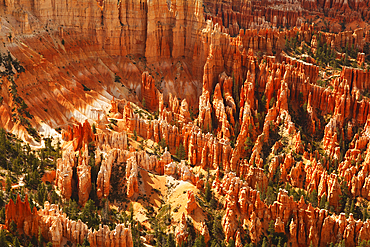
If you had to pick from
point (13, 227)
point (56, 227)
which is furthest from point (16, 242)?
point (56, 227)

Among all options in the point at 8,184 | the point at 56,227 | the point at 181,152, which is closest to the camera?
the point at 56,227

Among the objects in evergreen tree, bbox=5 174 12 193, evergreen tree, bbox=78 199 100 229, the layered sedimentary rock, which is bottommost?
evergreen tree, bbox=78 199 100 229

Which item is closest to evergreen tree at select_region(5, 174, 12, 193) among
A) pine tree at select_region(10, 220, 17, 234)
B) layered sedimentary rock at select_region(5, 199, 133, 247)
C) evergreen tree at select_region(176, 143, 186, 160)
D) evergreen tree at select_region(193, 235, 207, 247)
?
layered sedimentary rock at select_region(5, 199, 133, 247)

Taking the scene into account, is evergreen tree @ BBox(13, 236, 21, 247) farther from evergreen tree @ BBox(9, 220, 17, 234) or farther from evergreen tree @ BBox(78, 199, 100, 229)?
evergreen tree @ BBox(78, 199, 100, 229)

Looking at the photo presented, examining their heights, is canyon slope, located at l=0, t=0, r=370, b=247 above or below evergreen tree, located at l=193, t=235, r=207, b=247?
above

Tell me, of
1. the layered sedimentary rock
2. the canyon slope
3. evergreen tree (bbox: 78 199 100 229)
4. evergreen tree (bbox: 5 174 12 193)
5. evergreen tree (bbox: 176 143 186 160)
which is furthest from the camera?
evergreen tree (bbox: 176 143 186 160)

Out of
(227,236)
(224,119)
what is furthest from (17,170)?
(224,119)

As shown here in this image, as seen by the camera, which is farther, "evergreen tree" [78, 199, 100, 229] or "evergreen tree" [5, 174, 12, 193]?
"evergreen tree" [78, 199, 100, 229]

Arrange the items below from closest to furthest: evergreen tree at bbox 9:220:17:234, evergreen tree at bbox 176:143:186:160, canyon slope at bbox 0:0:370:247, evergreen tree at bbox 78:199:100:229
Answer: evergreen tree at bbox 9:220:17:234 < evergreen tree at bbox 78:199:100:229 < canyon slope at bbox 0:0:370:247 < evergreen tree at bbox 176:143:186:160

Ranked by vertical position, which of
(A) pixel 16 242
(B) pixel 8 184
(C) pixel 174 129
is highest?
(B) pixel 8 184

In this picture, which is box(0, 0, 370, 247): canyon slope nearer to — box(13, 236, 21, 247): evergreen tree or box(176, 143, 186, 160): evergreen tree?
box(176, 143, 186, 160): evergreen tree

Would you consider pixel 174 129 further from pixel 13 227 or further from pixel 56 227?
pixel 13 227

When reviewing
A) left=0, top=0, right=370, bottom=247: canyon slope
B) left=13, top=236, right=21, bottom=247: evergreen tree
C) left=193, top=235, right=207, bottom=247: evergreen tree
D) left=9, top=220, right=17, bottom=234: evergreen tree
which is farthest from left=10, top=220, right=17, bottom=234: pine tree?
left=193, top=235, right=207, bottom=247: evergreen tree
